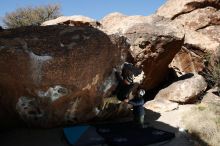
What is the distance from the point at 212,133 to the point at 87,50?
257 cm

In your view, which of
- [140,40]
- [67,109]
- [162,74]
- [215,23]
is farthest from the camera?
[215,23]

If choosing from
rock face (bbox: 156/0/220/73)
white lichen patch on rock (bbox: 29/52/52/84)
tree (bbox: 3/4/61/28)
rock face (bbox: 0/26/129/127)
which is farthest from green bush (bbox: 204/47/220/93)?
tree (bbox: 3/4/61/28)

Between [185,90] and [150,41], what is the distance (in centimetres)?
154

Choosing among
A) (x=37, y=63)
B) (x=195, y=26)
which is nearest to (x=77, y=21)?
(x=195, y=26)

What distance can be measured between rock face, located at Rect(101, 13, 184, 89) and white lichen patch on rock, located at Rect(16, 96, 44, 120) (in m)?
3.20

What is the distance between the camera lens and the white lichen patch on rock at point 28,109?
19.6ft

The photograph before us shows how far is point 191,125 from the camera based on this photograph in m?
6.63

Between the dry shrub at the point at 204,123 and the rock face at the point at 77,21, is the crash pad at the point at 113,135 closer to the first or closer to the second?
the dry shrub at the point at 204,123

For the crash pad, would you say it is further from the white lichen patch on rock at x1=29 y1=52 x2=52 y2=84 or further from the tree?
the tree

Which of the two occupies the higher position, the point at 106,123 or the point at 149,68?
the point at 149,68

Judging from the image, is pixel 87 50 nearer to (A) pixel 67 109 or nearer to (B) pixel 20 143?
(A) pixel 67 109

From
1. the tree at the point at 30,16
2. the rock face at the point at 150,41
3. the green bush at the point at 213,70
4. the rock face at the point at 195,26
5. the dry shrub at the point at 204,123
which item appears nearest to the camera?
the dry shrub at the point at 204,123

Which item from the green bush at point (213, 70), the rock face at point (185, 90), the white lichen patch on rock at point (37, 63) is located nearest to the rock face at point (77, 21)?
the rock face at point (185, 90)

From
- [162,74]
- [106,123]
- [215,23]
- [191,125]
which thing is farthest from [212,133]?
[215,23]
